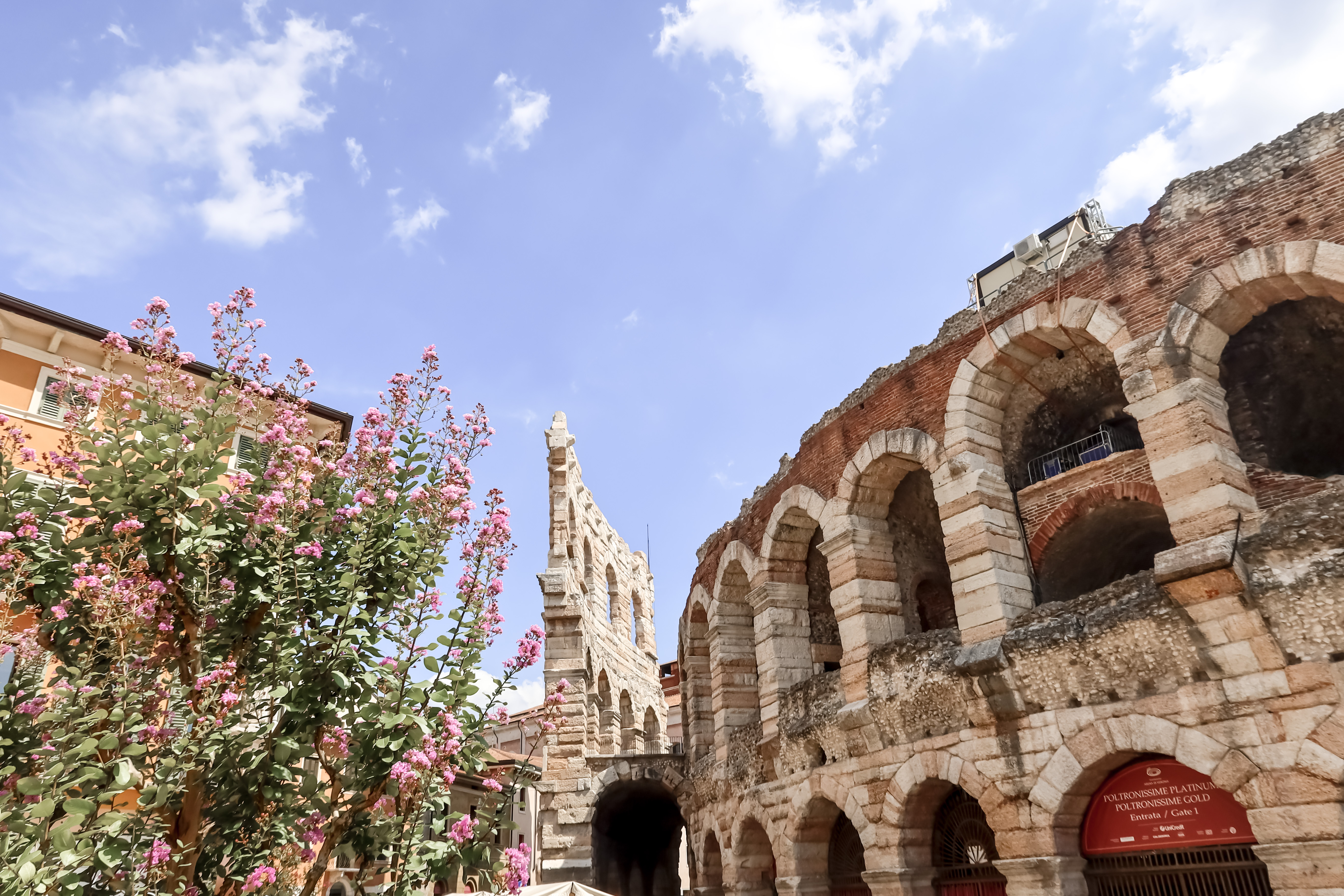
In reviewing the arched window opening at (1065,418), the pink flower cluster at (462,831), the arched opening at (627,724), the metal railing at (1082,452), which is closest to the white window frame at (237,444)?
the pink flower cluster at (462,831)

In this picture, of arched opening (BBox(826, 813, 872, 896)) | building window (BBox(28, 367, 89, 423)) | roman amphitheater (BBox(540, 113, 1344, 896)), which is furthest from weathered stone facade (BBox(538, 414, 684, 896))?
building window (BBox(28, 367, 89, 423))

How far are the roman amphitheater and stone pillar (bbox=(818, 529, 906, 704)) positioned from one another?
5cm

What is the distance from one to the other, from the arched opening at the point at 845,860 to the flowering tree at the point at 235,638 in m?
8.29

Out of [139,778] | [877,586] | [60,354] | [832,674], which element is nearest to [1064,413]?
[877,586]

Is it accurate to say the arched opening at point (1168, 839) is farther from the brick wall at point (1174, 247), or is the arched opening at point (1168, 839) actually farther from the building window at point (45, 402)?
the building window at point (45, 402)

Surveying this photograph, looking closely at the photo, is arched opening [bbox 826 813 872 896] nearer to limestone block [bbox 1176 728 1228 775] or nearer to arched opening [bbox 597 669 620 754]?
limestone block [bbox 1176 728 1228 775]

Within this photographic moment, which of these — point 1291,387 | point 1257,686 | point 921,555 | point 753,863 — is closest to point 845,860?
point 753,863

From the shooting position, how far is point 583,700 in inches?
799

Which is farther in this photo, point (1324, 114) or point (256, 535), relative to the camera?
point (1324, 114)

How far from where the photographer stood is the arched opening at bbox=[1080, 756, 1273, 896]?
7.94m

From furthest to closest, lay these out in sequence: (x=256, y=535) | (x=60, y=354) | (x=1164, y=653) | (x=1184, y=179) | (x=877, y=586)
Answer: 1. (x=60, y=354)
2. (x=877, y=586)
3. (x=1184, y=179)
4. (x=1164, y=653)
5. (x=256, y=535)

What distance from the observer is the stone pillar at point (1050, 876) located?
8.76m

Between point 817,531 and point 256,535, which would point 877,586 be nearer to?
point 817,531

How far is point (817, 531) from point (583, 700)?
785cm
